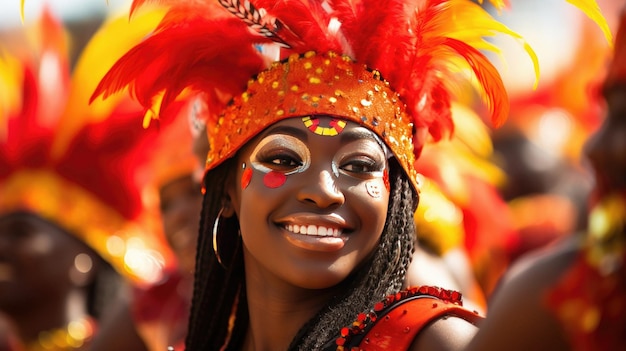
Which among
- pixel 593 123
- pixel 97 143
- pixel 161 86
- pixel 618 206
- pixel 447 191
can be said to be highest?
pixel 618 206

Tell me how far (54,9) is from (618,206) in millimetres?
5661

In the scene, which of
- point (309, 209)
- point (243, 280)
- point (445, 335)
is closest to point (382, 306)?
point (445, 335)

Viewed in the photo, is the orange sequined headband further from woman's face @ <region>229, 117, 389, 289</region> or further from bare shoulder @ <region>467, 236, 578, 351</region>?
bare shoulder @ <region>467, 236, 578, 351</region>

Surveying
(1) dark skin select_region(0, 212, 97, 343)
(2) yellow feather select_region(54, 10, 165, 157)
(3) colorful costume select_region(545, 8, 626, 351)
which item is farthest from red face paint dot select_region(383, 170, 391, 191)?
(1) dark skin select_region(0, 212, 97, 343)

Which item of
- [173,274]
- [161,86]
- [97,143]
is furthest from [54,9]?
[161,86]

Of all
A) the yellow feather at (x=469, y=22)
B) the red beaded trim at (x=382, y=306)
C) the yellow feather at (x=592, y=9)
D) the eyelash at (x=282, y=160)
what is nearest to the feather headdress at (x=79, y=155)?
the eyelash at (x=282, y=160)

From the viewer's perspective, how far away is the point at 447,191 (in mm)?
5758

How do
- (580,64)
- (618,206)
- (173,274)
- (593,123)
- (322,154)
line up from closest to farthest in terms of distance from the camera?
(618,206) < (322,154) < (173,274) < (593,123) < (580,64)

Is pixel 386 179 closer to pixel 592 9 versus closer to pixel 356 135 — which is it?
pixel 356 135

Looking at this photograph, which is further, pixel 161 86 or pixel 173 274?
pixel 173 274

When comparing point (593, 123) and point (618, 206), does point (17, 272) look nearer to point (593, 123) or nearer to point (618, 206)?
point (593, 123)

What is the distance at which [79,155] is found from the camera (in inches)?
271

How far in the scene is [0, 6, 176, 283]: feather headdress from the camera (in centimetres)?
680

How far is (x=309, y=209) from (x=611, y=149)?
148 cm
